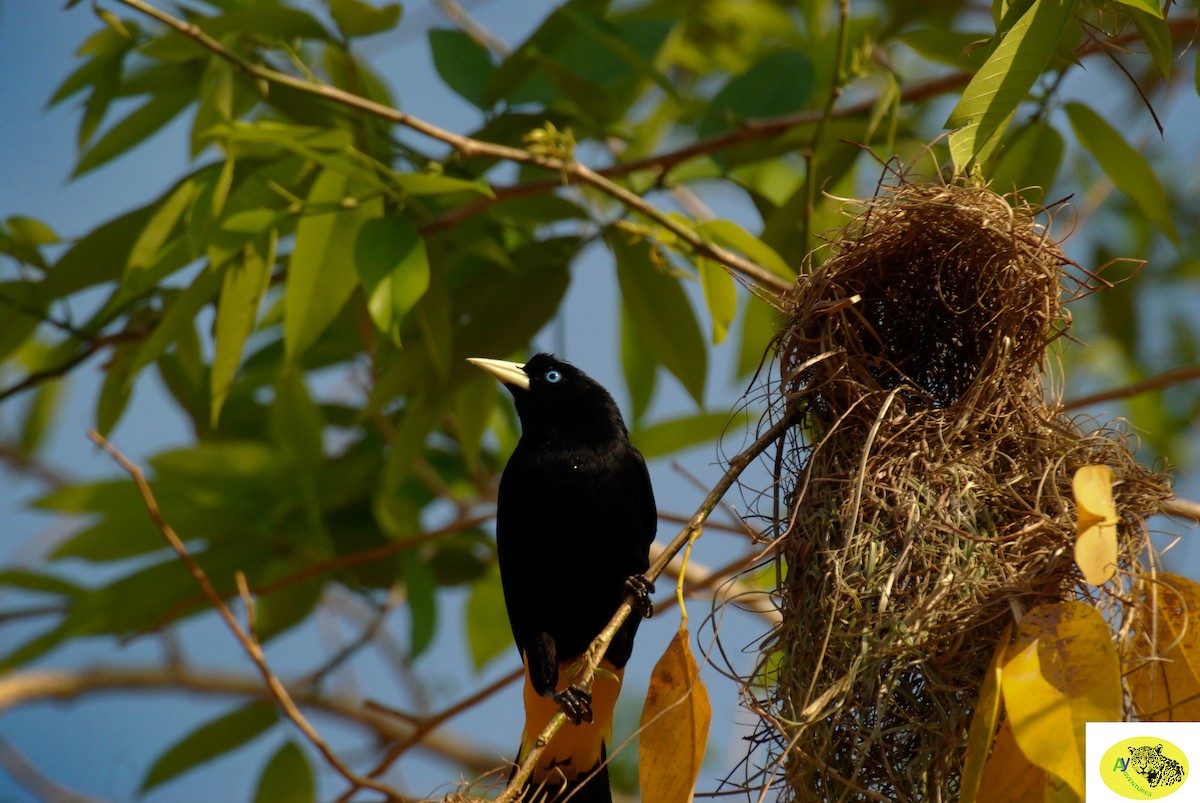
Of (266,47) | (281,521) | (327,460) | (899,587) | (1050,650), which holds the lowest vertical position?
(1050,650)

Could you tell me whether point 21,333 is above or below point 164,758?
above

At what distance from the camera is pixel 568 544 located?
11.8ft

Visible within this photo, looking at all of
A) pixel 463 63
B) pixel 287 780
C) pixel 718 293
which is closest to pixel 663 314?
pixel 718 293

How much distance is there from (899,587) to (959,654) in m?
0.18

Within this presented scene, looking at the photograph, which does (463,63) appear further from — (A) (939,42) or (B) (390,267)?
(A) (939,42)

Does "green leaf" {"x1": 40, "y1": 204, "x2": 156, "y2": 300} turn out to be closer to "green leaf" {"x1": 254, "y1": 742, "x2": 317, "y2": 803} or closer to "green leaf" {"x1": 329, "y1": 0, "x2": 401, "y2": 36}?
"green leaf" {"x1": 329, "y1": 0, "x2": 401, "y2": 36}

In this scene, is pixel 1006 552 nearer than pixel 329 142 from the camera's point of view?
Yes

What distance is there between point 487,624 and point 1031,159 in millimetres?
2982

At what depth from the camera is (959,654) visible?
224 cm

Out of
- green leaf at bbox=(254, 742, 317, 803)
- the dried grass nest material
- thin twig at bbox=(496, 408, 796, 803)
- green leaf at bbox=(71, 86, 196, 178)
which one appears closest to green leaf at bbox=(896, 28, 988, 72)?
the dried grass nest material

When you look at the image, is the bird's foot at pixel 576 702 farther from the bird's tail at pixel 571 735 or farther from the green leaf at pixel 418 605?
the green leaf at pixel 418 605

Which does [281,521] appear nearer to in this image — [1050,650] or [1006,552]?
[1006,552]

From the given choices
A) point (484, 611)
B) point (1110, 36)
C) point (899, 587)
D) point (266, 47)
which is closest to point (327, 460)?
point (484, 611)

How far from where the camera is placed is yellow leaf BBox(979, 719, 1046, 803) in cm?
193
